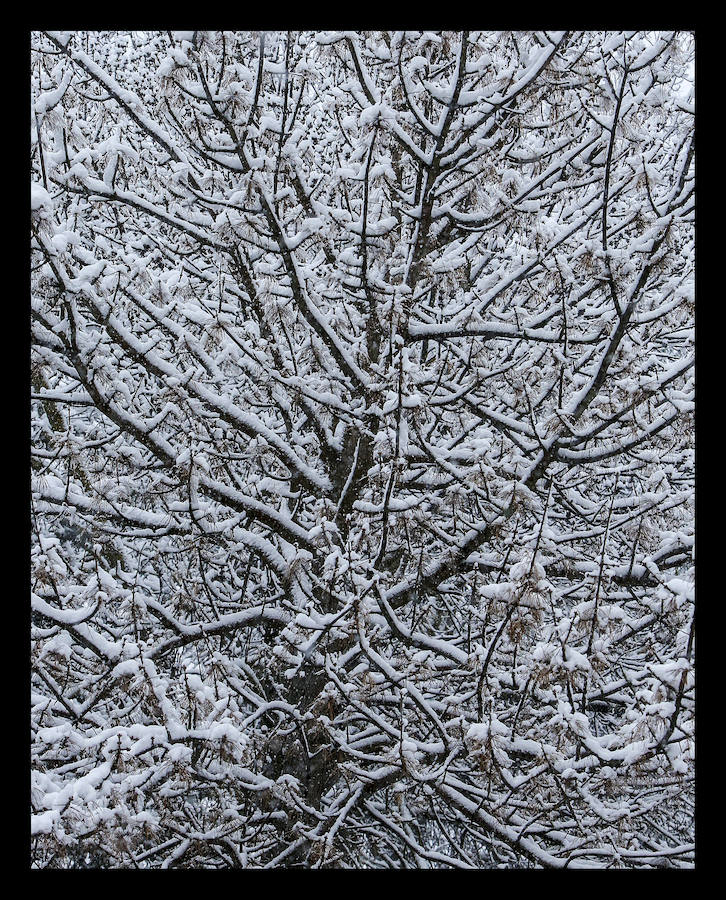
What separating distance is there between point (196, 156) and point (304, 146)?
1.09 m

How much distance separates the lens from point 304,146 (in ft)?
12.4

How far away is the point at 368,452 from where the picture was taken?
395cm

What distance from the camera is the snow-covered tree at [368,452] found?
2.83 metres

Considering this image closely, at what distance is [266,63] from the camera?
3.60 m

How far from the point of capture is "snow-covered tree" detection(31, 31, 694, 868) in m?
2.83
